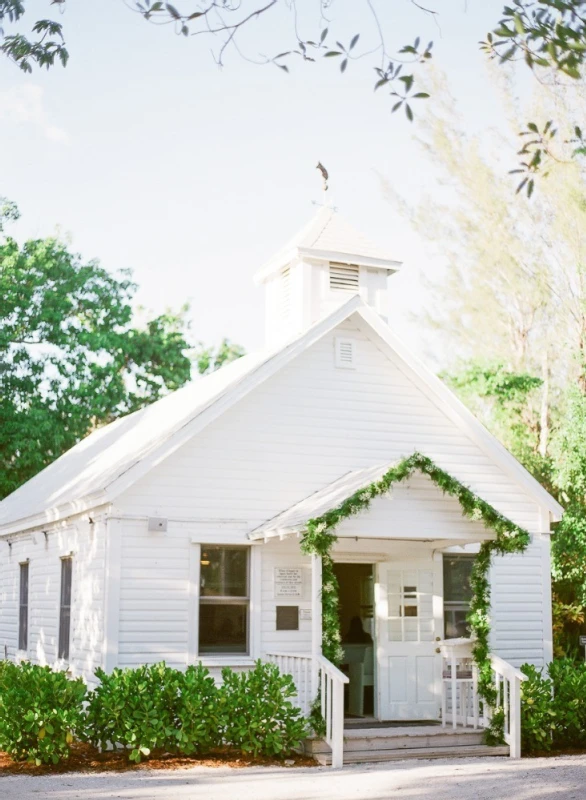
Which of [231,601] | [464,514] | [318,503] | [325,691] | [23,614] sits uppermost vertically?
[318,503]

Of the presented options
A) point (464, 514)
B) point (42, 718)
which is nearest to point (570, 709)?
point (464, 514)

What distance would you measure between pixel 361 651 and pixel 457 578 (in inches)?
71.2

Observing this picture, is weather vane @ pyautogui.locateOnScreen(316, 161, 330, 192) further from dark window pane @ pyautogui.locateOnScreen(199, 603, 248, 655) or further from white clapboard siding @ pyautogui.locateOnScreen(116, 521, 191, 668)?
dark window pane @ pyautogui.locateOnScreen(199, 603, 248, 655)

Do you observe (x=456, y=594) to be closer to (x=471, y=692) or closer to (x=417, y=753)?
(x=471, y=692)

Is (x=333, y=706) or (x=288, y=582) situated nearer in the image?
(x=333, y=706)

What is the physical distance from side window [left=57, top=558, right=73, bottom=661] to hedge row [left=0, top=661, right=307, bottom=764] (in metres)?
3.39

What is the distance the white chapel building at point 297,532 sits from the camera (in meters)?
14.2

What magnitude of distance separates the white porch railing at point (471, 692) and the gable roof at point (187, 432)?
3.01 meters

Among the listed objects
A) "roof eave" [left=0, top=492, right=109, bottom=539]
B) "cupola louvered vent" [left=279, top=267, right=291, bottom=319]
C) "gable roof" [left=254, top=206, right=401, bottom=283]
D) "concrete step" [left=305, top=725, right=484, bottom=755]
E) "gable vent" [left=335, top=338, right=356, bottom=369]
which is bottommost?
"concrete step" [left=305, top=725, right=484, bottom=755]

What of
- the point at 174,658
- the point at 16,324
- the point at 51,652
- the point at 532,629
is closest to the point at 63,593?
the point at 51,652

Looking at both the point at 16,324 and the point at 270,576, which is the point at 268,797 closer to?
the point at 270,576

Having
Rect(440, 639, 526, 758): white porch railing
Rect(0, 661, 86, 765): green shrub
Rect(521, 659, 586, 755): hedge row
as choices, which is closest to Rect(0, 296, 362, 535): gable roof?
Rect(0, 661, 86, 765): green shrub

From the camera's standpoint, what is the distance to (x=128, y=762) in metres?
12.3

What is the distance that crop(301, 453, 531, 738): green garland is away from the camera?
13328 millimetres
